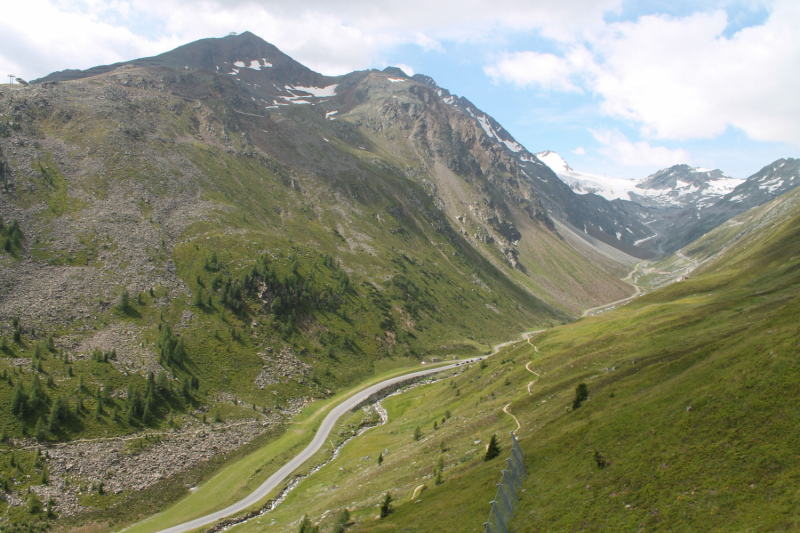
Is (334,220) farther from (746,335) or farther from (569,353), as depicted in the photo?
(746,335)

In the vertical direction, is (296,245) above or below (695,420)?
above

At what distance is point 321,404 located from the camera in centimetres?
9481

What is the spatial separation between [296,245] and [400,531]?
124249mm

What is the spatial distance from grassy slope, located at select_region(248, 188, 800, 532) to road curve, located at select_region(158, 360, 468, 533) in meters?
6.92

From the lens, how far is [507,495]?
2686 cm

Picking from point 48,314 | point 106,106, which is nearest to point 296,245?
point 48,314

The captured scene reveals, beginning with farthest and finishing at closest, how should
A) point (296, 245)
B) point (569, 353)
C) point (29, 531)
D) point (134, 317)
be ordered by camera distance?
point (296, 245) → point (134, 317) → point (569, 353) → point (29, 531)

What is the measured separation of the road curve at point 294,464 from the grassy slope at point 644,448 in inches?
273

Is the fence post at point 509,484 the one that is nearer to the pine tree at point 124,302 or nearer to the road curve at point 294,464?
the road curve at point 294,464

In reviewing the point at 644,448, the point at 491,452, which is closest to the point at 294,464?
the point at 491,452

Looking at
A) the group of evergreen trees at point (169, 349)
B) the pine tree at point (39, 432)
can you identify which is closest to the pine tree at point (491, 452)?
the pine tree at point (39, 432)

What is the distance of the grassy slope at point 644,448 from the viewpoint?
67.7 feet

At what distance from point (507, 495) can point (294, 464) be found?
51987mm

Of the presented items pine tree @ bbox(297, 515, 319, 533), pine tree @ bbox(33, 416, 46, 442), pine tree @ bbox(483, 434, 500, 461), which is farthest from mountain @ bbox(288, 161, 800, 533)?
pine tree @ bbox(33, 416, 46, 442)
